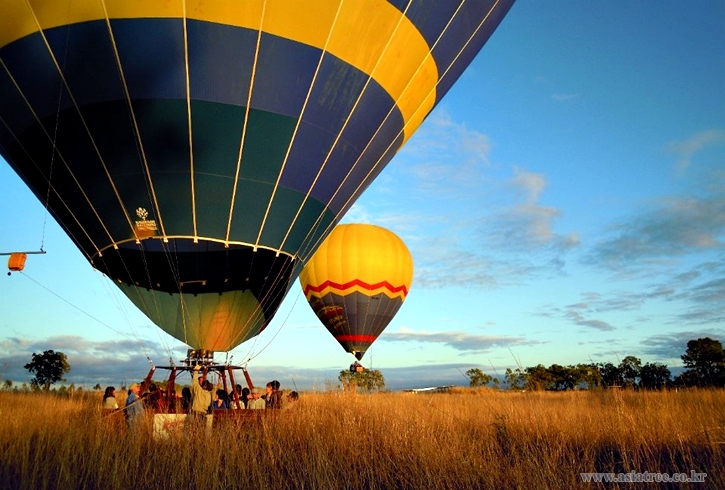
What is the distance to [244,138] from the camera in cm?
835

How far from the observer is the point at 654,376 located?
6.89 metres

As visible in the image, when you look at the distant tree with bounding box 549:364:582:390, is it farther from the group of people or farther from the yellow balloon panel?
the group of people

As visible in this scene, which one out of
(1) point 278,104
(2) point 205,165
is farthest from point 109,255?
(1) point 278,104

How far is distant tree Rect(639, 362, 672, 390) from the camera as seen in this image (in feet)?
20.8

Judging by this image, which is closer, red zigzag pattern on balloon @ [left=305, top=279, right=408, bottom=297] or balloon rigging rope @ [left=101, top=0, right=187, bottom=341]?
balloon rigging rope @ [left=101, top=0, right=187, bottom=341]

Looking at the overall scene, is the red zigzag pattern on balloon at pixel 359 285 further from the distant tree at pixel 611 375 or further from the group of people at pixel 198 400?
the distant tree at pixel 611 375

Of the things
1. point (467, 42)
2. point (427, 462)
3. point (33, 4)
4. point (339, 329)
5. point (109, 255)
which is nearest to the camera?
point (427, 462)

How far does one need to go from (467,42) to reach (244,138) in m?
5.50

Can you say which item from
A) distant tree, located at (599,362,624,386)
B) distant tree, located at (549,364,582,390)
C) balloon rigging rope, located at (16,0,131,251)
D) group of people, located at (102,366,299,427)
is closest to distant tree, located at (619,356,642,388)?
distant tree, located at (599,362,624,386)

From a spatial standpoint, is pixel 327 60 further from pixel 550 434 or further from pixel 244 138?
pixel 550 434

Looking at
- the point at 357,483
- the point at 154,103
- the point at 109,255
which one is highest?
the point at 154,103

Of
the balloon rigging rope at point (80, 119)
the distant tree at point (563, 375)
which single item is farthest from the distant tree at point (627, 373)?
the distant tree at point (563, 375)

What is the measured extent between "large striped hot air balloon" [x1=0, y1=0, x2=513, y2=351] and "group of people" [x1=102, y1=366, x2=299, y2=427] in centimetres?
99

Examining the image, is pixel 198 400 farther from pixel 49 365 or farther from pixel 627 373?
pixel 49 365
